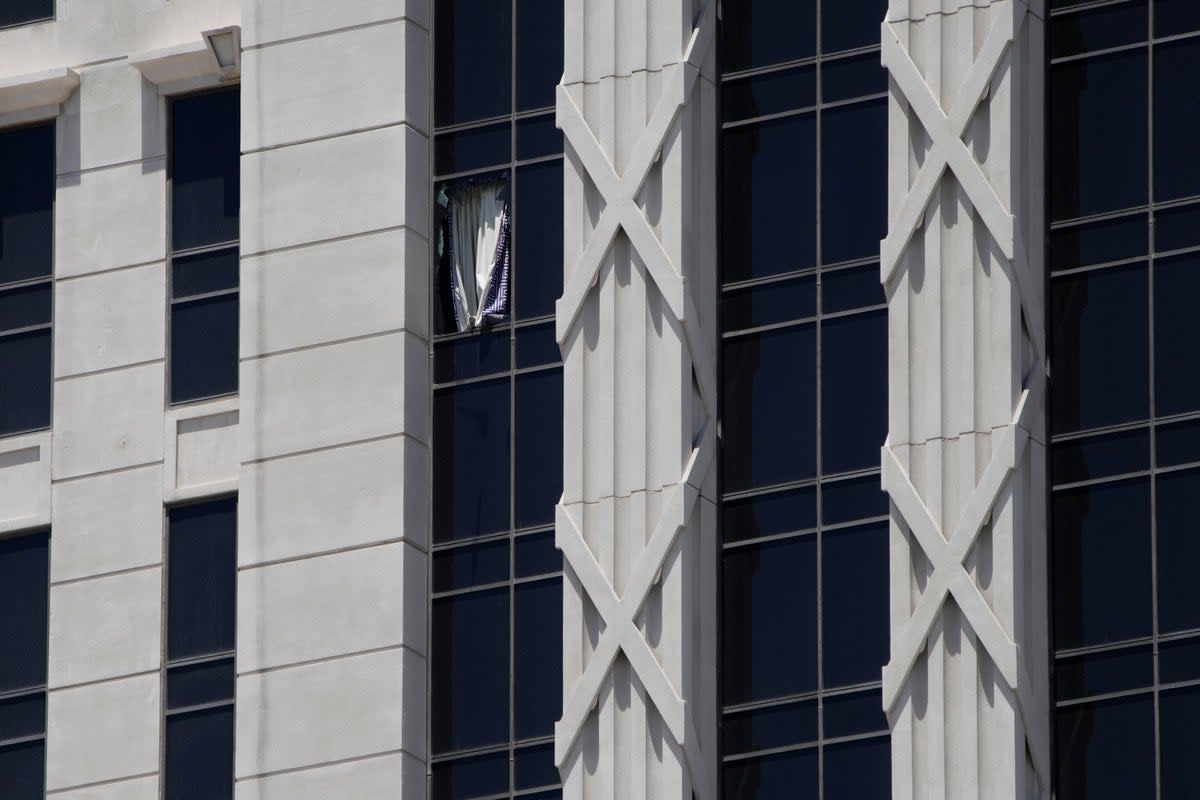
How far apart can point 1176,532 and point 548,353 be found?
8589mm

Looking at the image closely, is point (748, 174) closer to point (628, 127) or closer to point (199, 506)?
Result: point (628, 127)

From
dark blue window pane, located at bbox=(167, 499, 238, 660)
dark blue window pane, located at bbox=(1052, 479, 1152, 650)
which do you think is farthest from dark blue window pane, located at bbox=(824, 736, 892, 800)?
dark blue window pane, located at bbox=(167, 499, 238, 660)

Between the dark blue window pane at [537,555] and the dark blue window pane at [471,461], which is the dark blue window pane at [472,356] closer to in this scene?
the dark blue window pane at [471,461]

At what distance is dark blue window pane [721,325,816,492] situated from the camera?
44.0m

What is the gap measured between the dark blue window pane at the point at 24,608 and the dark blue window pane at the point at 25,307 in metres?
3.02

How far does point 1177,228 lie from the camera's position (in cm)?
4269

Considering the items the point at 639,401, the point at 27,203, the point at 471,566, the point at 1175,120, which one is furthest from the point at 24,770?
the point at 1175,120

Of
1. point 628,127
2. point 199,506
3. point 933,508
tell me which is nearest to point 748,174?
point 628,127

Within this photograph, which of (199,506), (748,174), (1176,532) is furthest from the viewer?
(199,506)

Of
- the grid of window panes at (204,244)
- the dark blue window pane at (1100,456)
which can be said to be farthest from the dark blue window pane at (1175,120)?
the grid of window panes at (204,244)

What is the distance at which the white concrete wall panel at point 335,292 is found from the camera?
46719mm

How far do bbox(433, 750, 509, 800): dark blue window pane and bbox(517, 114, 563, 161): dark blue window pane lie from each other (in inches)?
305

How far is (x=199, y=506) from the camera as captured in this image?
4812cm

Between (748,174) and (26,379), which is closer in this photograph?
(748,174)
